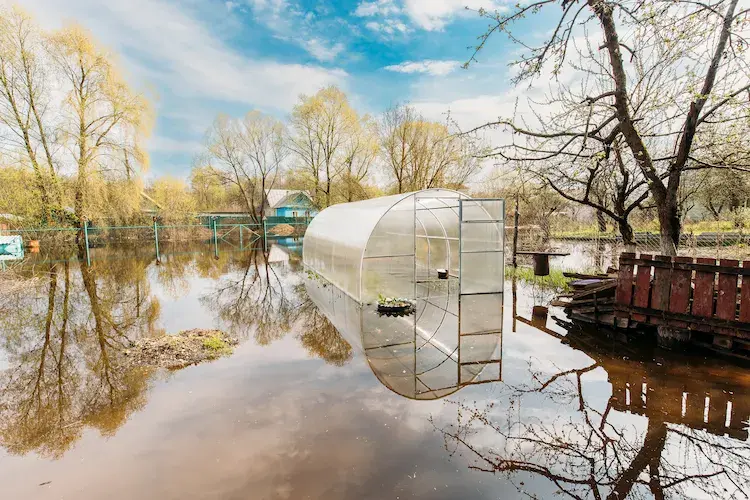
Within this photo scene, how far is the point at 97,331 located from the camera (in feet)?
22.2

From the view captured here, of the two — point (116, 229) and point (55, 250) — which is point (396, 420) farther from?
point (116, 229)

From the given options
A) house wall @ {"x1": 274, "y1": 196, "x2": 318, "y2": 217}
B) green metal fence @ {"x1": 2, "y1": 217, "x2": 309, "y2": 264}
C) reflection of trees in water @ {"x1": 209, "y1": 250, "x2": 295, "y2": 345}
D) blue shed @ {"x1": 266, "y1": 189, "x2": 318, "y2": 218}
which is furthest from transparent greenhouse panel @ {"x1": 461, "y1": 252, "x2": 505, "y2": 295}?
house wall @ {"x1": 274, "y1": 196, "x2": 318, "y2": 217}

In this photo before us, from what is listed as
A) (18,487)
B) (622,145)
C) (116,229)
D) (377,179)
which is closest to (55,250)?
(116,229)

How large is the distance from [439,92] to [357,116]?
1367cm

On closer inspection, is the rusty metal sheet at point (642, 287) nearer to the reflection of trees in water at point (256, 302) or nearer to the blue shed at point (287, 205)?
the reflection of trees in water at point (256, 302)

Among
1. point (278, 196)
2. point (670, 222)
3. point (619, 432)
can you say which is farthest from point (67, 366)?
point (278, 196)

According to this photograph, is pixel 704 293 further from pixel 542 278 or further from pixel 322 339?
pixel 322 339

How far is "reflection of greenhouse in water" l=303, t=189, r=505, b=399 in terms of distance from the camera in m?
5.28

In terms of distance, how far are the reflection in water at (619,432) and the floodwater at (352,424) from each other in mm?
16

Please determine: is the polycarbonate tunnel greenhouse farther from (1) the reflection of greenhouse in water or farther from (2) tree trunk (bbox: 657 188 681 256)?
(2) tree trunk (bbox: 657 188 681 256)

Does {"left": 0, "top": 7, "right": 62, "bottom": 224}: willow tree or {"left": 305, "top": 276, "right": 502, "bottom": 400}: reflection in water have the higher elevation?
{"left": 0, "top": 7, "right": 62, "bottom": 224}: willow tree

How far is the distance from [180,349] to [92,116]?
74.8 feet

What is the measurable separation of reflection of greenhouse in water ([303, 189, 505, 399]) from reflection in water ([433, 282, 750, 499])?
82 cm

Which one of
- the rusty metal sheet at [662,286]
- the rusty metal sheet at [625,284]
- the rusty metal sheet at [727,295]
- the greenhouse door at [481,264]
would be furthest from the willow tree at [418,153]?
the rusty metal sheet at [727,295]
